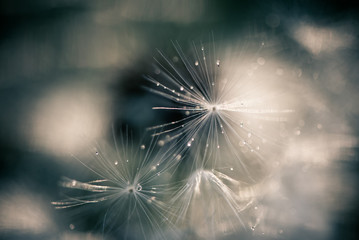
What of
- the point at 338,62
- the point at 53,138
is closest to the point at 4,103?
the point at 53,138

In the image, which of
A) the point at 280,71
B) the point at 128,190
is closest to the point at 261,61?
the point at 280,71

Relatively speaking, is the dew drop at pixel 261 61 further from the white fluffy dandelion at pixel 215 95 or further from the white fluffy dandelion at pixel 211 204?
the white fluffy dandelion at pixel 211 204

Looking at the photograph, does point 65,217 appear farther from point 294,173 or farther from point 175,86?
point 294,173

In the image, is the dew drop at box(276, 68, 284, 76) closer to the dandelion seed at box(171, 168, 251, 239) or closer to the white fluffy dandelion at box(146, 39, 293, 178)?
the white fluffy dandelion at box(146, 39, 293, 178)

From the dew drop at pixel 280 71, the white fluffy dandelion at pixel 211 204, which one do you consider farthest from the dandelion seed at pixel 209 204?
the dew drop at pixel 280 71

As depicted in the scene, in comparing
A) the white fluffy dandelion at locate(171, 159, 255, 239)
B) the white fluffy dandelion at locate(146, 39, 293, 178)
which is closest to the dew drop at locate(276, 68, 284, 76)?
the white fluffy dandelion at locate(146, 39, 293, 178)

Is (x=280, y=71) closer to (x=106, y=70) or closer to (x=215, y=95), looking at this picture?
(x=215, y=95)

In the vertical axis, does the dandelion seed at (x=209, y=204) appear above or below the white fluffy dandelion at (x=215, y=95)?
below
